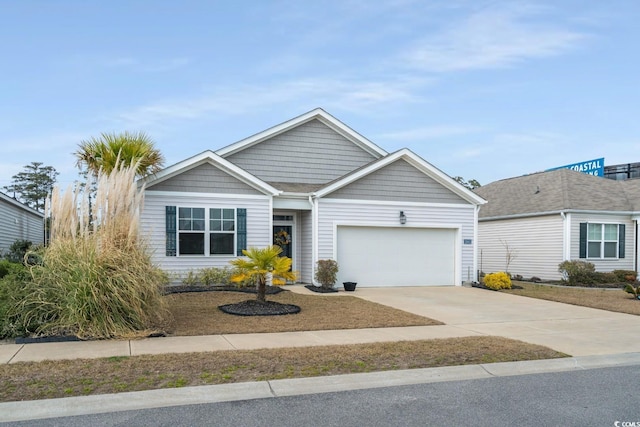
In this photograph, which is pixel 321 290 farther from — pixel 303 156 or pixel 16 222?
pixel 16 222

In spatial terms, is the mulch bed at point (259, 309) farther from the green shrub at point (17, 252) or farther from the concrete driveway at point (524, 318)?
the green shrub at point (17, 252)

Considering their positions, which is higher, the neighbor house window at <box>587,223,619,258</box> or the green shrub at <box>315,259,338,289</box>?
the neighbor house window at <box>587,223,619,258</box>

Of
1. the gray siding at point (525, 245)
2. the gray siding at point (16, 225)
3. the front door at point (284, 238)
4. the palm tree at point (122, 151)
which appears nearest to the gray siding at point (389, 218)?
the front door at point (284, 238)

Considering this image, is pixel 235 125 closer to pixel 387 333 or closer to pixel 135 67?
pixel 135 67

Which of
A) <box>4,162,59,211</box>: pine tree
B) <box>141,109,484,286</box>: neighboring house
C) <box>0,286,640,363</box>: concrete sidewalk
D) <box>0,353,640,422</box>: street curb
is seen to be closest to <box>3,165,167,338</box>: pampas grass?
<box>0,286,640,363</box>: concrete sidewalk

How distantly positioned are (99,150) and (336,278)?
8.07 m

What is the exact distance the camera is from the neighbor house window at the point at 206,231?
51.9 ft

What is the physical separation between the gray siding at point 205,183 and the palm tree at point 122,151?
647 millimetres

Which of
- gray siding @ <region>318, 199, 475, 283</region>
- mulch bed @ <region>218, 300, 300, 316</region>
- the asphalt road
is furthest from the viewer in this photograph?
gray siding @ <region>318, 199, 475, 283</region>

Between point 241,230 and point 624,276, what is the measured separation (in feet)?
48.2

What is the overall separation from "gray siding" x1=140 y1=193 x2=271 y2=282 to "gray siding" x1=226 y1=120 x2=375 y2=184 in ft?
8.62

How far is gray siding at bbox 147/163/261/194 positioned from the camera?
15758 mm

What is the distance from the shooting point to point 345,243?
57.9 feet

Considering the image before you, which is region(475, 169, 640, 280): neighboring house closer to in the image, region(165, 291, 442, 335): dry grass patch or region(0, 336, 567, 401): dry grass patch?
region(165, 291, 442, 335): dry grass patch
